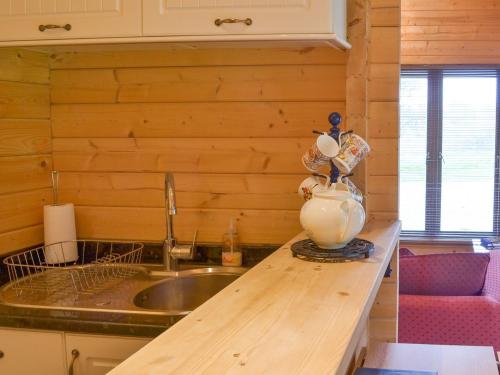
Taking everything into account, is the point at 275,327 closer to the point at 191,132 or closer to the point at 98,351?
the point at 98,351

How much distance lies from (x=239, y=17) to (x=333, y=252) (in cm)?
74

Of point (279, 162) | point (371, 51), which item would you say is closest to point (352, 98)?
point (371, 51)

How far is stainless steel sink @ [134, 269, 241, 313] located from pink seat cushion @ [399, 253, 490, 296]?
1.40 meters

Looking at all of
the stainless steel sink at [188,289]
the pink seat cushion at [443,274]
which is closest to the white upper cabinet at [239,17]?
the stainless steel sink at [188,289]

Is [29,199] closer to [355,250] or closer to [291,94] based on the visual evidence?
[291,94]

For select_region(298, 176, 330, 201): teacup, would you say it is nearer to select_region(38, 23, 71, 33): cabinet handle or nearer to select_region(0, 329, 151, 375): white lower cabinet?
select_region(0, 329, 151, 375): white lower cabinet

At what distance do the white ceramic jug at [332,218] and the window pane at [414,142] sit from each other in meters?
4.55

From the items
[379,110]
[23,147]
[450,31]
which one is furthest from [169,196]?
[450,31]

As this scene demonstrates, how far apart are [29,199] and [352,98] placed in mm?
1203

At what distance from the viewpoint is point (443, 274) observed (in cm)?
337

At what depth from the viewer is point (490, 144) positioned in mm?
6043

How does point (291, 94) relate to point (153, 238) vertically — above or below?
above

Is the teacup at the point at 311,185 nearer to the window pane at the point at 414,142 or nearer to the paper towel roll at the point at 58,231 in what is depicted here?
the paper towel roll at the point at 58,231

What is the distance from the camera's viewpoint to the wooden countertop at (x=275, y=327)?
0.91 metres
